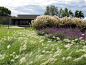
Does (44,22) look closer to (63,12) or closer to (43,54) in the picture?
(43,54)

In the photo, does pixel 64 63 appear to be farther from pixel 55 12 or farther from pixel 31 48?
pixel 55 12

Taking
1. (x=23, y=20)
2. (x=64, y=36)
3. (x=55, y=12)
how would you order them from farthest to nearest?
(x=55, y=12)
(x=23, y=20)
(x=64, y=36)

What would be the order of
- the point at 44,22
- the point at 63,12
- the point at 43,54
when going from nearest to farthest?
the point at 43,54, the point at 44,22, the point at 63,12

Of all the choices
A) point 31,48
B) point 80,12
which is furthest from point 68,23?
point 80,12

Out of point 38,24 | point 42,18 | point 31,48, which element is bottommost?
point 31,48

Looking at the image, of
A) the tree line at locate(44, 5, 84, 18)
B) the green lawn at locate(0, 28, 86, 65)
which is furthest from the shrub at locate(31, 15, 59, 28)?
the tree line at locate(44, 5, 84, 18)

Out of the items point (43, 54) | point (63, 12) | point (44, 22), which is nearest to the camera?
point (43, 54)

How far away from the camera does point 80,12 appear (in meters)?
39.2

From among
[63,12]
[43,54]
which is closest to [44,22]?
[43,54]

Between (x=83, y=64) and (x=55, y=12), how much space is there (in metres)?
44.5

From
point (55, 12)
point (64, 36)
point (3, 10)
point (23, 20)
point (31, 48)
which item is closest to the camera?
point (31, 48)

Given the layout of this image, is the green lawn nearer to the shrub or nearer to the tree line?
the shrub

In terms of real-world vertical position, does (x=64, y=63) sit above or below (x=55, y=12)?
below

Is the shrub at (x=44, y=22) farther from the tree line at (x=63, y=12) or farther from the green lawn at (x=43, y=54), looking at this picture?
the tree line at (x=63, y=12)
